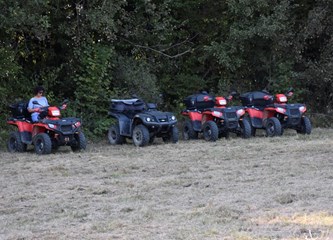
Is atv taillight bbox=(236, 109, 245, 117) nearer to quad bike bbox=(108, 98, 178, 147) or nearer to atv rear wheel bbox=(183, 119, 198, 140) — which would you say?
atv rear wheel bbox=(183, 119, 198, 140)

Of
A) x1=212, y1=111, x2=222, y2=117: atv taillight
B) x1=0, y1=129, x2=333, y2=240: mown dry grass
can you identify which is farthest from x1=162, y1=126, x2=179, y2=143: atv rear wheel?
x1=0, y1=129, x2=333, y2=240: mown dry grass

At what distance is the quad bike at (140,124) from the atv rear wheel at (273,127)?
2332 millimetres

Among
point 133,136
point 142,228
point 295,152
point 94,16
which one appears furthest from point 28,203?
point 94,16

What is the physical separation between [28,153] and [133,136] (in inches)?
90.9

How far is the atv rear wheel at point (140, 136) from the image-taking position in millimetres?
15227

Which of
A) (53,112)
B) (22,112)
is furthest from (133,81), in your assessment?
(53,112)

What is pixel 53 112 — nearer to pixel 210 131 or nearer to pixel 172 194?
pixel 210 131

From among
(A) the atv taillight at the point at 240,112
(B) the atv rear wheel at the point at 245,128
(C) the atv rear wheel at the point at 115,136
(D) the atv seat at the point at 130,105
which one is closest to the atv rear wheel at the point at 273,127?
(B) the atv rear wheel at the point at 245,128

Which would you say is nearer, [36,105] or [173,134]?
[36,105]

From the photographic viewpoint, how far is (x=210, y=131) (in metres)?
16.2

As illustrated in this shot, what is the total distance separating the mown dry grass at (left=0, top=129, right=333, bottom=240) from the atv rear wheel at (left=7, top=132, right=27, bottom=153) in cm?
67

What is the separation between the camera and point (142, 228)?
676cm

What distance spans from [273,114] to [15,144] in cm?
603

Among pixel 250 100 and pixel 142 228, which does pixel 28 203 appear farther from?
pixel 250 100
